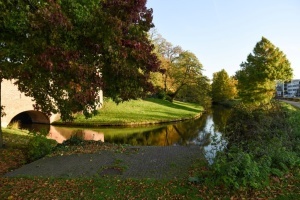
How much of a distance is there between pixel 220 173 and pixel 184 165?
2.29 m

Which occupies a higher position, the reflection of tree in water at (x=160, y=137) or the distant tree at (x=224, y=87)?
the distant tree at (x=224, y=87)

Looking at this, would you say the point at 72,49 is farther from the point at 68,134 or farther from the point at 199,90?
the point at 199,90

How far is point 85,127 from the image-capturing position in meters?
27.5

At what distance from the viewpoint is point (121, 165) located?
969 centimetres

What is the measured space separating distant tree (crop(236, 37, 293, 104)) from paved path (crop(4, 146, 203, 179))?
22.6m

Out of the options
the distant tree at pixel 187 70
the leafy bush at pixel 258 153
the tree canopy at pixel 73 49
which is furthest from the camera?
the distant tree at pixel 187 70

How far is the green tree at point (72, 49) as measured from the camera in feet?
26.2

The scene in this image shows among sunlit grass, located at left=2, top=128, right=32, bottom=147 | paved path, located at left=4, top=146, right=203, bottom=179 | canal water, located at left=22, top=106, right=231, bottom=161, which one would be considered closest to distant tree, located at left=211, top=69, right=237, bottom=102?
canal water, located at left=22, top=106, right=231, bottom=161

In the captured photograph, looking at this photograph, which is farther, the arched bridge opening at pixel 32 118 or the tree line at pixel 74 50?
the arched bridge opening at pixel 32 118

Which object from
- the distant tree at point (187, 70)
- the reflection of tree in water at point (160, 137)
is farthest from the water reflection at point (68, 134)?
the distant tree at point (187, 70)

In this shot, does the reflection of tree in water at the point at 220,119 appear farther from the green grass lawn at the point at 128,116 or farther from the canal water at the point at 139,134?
the green grass lawn at the point at 128,116

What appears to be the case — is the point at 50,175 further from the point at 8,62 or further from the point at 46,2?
the point at 46,2

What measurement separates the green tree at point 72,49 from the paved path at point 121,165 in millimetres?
1942

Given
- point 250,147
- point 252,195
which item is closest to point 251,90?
point 250,147
